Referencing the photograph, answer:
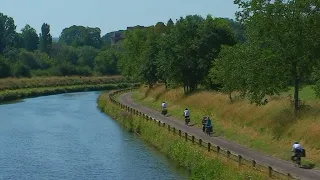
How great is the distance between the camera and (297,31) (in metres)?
39.9

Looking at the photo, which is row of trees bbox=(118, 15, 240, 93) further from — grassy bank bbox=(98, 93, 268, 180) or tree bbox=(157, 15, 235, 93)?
grassy bank bbox=(98, 93, 268, 180)

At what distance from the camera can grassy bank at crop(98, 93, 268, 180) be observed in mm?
30406

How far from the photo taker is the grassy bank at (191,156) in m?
30.4

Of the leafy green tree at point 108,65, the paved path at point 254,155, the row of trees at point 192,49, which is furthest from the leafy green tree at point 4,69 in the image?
the paved path at point 254,155

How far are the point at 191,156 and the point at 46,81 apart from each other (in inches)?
3868

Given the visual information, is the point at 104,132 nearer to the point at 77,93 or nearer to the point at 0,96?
the point at 0,96

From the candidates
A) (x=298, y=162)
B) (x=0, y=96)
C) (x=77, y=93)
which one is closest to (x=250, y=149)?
(x=298, y=162)

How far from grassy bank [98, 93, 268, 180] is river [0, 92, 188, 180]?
2.50ft

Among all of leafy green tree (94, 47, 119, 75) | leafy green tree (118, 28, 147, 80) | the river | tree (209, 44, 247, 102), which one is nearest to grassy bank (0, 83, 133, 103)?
leafy green tree (118, 28, 147, 80)

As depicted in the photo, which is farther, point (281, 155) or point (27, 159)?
point (27, 159)

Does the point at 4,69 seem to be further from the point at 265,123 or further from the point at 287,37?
the point at 287,37

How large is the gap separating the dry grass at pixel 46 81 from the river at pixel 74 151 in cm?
4420

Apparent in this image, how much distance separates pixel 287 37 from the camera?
39875 mm

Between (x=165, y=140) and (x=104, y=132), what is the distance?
14.4 m
